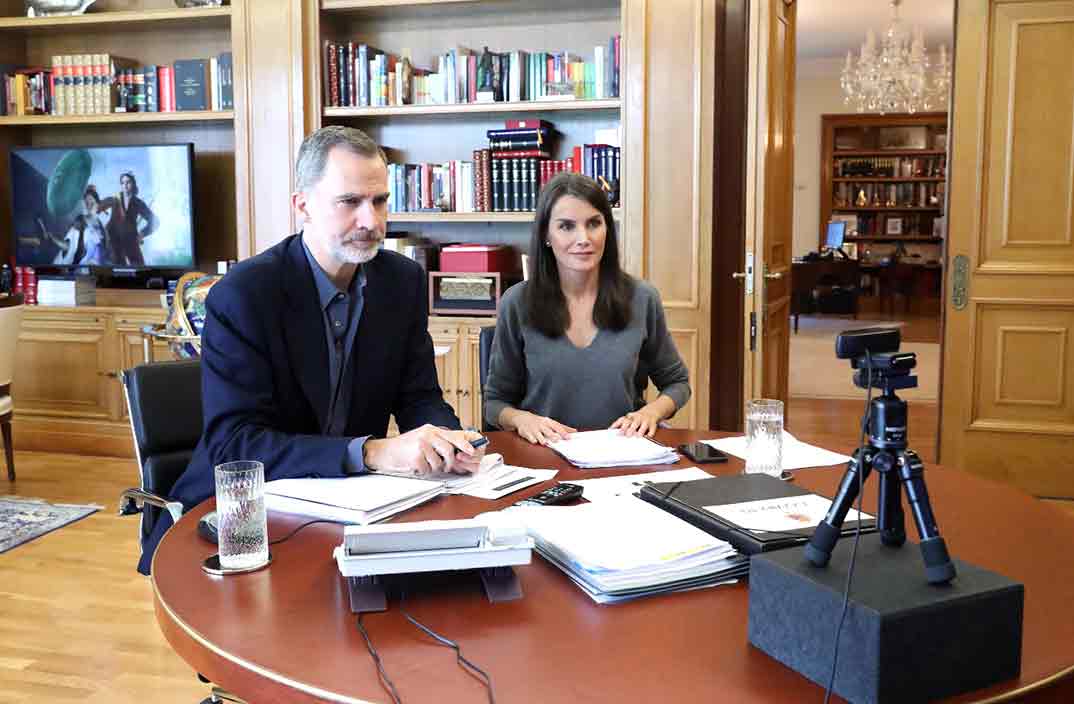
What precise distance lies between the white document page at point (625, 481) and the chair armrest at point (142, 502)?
66cm

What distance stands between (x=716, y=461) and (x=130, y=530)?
8.85ft

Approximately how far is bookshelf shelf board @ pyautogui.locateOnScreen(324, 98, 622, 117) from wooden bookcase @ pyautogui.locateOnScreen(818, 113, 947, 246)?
8807mm

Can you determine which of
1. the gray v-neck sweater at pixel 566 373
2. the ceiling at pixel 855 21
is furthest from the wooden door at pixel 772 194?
the ceiling at pixel 855 21

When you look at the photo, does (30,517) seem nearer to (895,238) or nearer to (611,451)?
(611,451)

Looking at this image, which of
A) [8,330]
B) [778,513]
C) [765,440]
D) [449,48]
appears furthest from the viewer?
[449,48]

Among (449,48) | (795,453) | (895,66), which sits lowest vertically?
Result: (795,453)

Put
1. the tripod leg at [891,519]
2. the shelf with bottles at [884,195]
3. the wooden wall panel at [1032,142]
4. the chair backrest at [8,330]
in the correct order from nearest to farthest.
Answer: the tripod leg at [891,519] < the wooden wall panel at [1032,142] < the chair backrest at [8,330] < the shelf with bottles at [884,195]

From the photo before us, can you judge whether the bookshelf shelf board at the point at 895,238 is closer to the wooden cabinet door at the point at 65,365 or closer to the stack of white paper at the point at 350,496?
the wooden cabinet door at the point at 65,365

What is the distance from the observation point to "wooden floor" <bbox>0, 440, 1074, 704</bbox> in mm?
2482

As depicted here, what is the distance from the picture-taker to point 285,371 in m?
1.87

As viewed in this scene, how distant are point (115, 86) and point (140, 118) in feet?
0.76

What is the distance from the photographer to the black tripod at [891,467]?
3.05 ft

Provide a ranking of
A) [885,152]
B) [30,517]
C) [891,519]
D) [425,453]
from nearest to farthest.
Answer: [891,519], [425,453], [30,517], [885,152]

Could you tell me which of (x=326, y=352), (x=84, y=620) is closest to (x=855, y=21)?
(x=84, y=620)
